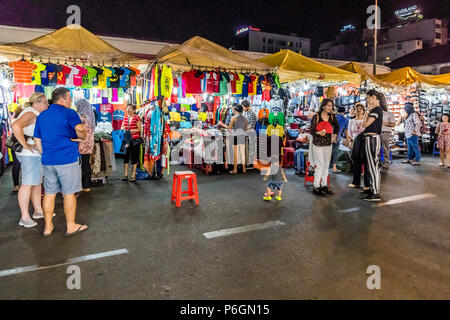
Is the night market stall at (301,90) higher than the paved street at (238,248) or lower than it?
higher

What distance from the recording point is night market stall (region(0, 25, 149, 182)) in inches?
281

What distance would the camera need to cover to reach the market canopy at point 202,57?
7148 millimetres

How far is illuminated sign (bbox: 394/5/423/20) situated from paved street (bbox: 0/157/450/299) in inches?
2832

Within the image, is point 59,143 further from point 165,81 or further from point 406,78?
point 406,78

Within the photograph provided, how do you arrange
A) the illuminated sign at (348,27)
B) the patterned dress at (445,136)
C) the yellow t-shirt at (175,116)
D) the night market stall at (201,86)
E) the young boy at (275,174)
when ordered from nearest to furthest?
the young boy at (275,174), the night market stall at (201,86), the patterned dress at (445,136), the yellow t-shirt at (175,116), the illuminated sign at (348,27)

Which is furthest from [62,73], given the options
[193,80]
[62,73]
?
[193,80]

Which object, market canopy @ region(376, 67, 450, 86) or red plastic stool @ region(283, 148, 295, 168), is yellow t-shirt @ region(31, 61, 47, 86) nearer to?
red plastic stool @ region(283, 148, 295, 168)

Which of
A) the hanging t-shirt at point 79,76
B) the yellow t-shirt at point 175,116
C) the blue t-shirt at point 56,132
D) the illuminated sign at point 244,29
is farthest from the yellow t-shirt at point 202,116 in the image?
the illuminated sign at point 244,29

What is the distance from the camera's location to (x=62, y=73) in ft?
24.7

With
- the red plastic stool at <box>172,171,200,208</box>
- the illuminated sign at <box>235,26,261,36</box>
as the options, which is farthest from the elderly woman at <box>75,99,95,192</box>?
the illuminated sign at <box>235,26,261,36</box>

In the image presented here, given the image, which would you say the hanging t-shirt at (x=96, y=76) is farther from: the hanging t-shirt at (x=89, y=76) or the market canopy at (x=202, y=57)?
the market canopy at (x=202, y=57)

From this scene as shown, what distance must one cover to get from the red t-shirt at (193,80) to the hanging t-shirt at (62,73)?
268 cm
